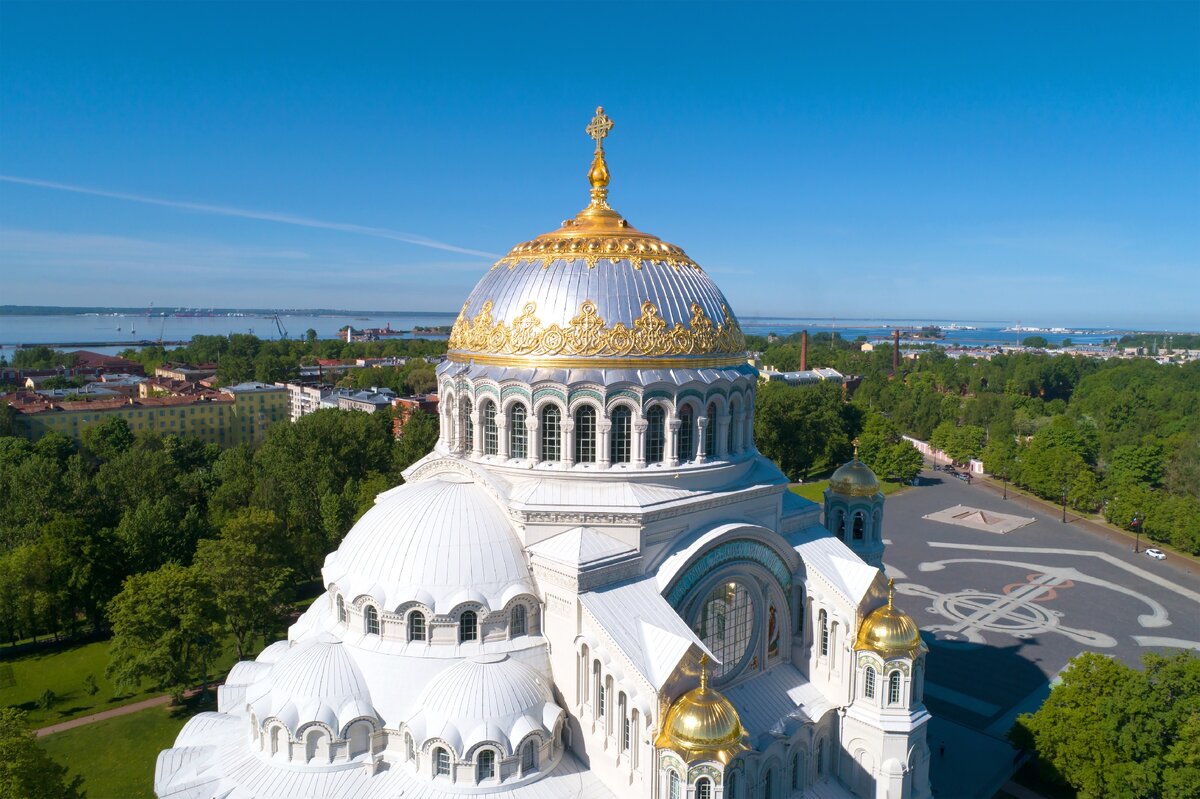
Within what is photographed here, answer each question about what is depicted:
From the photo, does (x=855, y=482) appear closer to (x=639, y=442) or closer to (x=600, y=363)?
(x=639, y=442)

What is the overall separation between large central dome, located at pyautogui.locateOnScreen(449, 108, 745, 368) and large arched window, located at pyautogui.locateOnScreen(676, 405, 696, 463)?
50.1 inches

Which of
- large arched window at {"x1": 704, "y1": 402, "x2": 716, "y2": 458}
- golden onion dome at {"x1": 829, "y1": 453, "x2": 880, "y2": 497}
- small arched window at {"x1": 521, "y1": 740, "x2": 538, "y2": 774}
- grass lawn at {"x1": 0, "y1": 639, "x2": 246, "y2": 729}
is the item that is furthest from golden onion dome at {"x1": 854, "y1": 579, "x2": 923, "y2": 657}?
grass lawn at {"x1": 0, "y1": 639, "x2": 246, "y2": 729}

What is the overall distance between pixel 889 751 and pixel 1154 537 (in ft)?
112

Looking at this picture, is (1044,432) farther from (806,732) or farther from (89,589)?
(89,589)

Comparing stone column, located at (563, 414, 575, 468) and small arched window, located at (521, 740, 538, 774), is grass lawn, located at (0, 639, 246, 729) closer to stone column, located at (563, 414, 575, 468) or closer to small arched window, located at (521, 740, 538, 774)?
small arched window, located at (521, 740, 538, 774)

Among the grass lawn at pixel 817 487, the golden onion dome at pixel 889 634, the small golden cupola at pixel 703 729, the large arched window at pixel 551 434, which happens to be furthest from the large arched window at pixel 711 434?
the grass lawn at pixel 817 487

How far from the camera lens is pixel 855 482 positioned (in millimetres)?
22688

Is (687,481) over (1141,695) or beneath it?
over

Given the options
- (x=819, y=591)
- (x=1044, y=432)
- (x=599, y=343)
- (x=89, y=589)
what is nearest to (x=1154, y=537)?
(x=1044, y=432)

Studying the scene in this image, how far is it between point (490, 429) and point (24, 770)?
11082 mm

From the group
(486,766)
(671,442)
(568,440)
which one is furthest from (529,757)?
(671,442)

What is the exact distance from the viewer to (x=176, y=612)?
2119 centimetres

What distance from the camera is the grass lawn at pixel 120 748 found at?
1880cm

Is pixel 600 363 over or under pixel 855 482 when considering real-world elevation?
over
